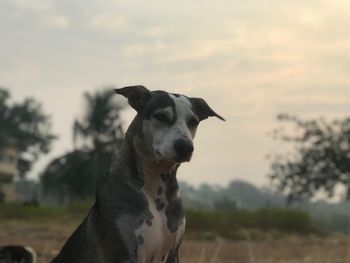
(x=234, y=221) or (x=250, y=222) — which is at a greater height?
(x=234, y=221)

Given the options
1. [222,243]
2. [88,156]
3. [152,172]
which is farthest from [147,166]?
[88,156]

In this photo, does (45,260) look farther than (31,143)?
No

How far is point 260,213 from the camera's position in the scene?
1920 cm

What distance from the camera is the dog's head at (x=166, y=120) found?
2602 mm

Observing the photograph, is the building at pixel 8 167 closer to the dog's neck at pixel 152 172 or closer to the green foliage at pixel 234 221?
the green foliage at pixel 234 221

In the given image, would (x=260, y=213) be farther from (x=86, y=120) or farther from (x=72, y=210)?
(x=86, y=120)

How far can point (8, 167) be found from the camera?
206ft

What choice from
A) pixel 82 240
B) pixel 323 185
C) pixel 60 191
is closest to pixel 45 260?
pixel 82 240

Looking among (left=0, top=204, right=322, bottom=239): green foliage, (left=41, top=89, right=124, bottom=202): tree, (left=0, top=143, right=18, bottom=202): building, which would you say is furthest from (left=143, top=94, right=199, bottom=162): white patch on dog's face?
(left=0, top=143, right=18, bottom=202): building

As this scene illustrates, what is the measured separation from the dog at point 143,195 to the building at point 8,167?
58.4 m

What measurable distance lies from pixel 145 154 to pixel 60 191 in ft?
141

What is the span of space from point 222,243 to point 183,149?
7.42 metres

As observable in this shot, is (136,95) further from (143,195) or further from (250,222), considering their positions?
(250,222)

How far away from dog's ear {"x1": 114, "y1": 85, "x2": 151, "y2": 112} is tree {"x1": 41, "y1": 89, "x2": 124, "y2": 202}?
131 ft
